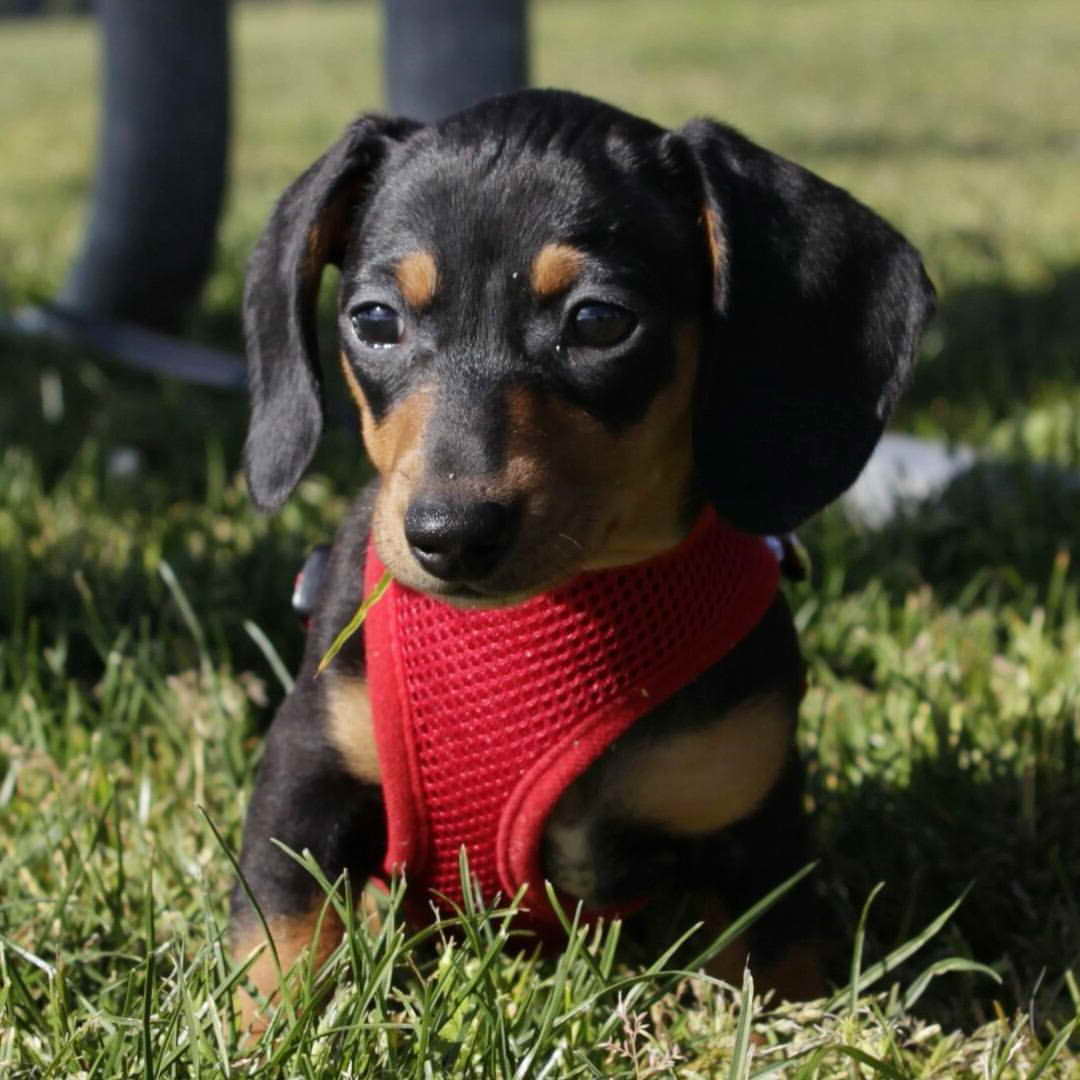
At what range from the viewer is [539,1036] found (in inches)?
80.1

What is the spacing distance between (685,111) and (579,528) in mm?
12820

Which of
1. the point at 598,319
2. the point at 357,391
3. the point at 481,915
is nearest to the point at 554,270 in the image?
the point at 598,319

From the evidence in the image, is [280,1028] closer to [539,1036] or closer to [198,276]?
[539,1036]

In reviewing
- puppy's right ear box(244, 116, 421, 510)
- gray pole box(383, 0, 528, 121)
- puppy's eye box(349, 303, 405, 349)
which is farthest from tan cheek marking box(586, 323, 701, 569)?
gray pole box(383, 0, 528, 121)

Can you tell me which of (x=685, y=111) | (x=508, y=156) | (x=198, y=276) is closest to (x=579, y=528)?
(x=508, y=156)

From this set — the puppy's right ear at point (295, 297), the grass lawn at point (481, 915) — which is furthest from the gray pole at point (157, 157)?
the puppy's right ear at point (295, 297)

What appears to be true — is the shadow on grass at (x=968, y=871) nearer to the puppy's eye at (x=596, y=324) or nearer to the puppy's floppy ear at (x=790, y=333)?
the puppy's floppy ear at (x=790, y=333)

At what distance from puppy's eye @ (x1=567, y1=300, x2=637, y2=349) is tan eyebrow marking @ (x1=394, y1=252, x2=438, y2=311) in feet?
0.63

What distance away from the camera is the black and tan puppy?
84.8 inches

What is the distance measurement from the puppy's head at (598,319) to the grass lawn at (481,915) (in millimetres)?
588

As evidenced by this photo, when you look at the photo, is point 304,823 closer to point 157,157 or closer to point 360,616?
point 360,616

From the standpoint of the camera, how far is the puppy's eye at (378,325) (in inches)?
88.7

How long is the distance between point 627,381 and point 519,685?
445mm

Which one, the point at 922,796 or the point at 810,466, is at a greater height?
the point at 810,466
